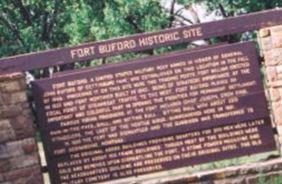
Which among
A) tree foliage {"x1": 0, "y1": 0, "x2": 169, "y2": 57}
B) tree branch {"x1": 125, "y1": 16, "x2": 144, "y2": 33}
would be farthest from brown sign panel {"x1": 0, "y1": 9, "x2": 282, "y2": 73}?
tree branch {"x1": 125, "y1": 16, "x2": 144, "y2": 33}

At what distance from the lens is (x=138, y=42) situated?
26.2ft

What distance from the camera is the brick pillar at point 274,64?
799cm

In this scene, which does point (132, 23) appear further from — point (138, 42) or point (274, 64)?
point (274, 64)

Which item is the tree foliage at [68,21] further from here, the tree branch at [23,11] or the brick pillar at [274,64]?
the brick pillar at [274,64]

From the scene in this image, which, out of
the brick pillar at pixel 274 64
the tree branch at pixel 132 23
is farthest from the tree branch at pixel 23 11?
the brick pillar at pixel 274 64

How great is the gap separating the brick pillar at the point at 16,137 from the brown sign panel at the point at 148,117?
183mm

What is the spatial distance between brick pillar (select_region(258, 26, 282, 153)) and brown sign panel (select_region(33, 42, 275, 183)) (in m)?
0.20

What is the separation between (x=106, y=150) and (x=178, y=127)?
1.00m

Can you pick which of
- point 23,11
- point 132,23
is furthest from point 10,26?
point 132,23

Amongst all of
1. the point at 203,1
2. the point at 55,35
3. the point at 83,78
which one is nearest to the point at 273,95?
the point at 83,78

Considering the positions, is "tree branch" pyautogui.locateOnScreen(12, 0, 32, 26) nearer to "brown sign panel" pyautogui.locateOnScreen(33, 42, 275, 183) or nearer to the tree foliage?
the tree foliage

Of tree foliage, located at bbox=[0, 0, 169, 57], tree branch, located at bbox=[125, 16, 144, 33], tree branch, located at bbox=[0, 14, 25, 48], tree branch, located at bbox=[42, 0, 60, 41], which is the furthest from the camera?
tree branch, located at bbox=[42, 0, 60, 41]

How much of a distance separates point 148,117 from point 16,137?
176 cm

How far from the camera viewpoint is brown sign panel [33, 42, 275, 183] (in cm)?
777
